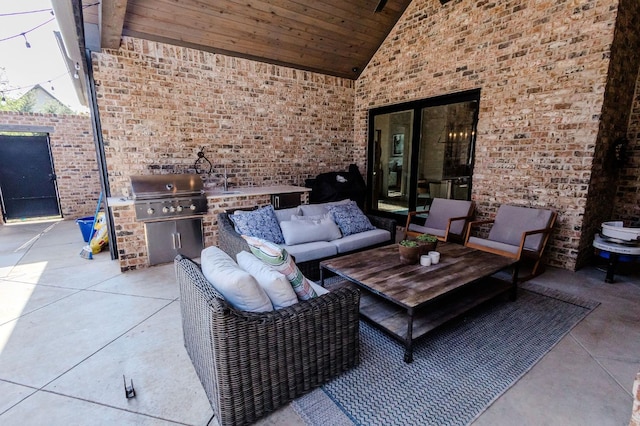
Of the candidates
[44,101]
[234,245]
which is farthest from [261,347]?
[44,101]

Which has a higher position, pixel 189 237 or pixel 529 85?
pixel 529 85

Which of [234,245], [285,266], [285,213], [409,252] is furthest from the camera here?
[285,213]

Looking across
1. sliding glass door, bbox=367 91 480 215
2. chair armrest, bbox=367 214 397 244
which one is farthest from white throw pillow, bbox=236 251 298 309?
Result: sliding glass door, bbox=367 91 480 215

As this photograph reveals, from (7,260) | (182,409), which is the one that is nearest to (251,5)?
(182,409)

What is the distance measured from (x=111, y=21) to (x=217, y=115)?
176cm

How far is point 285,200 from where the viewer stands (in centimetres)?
491

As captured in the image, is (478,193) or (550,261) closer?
(550,261)

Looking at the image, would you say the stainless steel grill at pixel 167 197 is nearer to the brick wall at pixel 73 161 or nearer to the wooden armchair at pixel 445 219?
the wooden armchair at pixel 445 219

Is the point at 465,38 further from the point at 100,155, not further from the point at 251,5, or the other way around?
the point at 100,155

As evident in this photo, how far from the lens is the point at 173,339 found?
2.38 meters

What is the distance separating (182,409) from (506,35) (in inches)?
210

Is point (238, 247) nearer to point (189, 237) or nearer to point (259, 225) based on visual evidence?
point (259, 225)

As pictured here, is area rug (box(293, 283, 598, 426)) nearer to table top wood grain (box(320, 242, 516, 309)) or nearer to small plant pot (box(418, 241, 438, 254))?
table top wood grain (box(320, 242, 516, 309))

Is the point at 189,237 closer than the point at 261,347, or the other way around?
the point at 261,347
